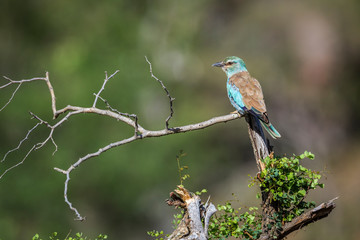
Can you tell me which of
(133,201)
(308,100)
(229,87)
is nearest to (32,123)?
(133,201)

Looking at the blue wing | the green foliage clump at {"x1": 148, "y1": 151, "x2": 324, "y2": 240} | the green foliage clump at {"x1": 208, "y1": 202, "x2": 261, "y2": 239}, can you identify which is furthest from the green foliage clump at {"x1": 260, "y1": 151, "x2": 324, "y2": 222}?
the blue wing

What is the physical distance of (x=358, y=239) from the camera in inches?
694

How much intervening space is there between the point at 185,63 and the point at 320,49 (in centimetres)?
492

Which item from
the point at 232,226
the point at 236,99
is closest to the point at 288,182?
the point at 232,226

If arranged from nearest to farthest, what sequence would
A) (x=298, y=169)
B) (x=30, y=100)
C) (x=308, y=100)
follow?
(x=298, y=169), (x=30, y=100), (x=308, y=100)

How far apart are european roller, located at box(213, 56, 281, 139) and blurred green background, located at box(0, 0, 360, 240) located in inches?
367

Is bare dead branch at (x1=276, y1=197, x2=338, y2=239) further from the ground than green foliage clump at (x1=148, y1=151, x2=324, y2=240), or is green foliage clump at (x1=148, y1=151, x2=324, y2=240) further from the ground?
green foliage clump at (x1=148, y1=151, x2=324, y2=240)

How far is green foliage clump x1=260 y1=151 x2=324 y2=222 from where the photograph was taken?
5559 mm

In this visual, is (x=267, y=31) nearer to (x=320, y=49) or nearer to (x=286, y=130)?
(x=320, y=49)

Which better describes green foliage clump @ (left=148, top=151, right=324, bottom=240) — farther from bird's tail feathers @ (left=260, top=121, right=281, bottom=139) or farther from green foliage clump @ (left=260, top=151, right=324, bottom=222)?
bird's tail feathers @ (left=260, top=121, right=281, bottom=139)

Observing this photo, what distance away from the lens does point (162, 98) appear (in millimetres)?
21406

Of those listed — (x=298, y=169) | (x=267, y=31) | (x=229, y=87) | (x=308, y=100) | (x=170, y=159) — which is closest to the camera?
(x=298, y=169)

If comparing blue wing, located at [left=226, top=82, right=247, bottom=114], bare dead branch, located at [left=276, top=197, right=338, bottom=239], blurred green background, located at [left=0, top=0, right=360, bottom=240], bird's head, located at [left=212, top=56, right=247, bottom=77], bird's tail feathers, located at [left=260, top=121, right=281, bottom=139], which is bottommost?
bare dead branch, located at [left=276, top=197, right=338, bottom=239]

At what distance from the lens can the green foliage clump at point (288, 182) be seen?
18.2 feet
